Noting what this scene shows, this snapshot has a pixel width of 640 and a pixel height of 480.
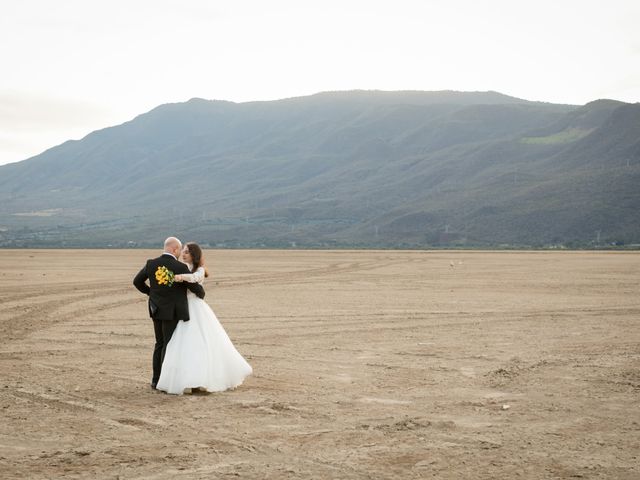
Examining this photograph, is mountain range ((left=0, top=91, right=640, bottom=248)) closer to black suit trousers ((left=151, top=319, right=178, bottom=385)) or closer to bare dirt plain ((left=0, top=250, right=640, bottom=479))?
bare dirt plain ((left=0, top=250, right=640, bottom=479))

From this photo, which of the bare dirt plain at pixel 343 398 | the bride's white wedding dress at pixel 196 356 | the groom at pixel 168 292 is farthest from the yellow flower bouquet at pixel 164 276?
the bare dirt plain at pixel 343 398

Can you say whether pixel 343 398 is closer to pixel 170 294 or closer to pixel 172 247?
pixel 170 294

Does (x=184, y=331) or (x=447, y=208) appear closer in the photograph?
(x=184, y=331)

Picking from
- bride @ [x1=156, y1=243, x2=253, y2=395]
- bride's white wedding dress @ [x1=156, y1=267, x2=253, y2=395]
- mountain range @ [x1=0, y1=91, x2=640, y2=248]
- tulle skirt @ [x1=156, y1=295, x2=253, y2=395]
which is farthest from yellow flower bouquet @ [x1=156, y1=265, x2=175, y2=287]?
mountain range @ [x1=0, y1=91, x2=640, y2=248]

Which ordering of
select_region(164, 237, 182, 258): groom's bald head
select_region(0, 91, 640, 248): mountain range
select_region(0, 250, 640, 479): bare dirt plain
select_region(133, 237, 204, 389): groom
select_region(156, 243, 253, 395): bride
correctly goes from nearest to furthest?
select_region(0, 250, 640, 479): bare dirt plain < select_region(156, 243, 253, 395): bride < select_region(133, 237, 204, 389): groom < select_region(164, 237, 182, 258): groom's bald head < select_region(0, 91, 640, 248): mountain range

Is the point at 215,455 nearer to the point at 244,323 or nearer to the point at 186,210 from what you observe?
the point at 244,323

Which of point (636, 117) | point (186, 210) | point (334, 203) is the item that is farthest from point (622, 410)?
point (186, 210)

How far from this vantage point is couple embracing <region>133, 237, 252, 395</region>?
1038 cm

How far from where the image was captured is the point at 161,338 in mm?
10734

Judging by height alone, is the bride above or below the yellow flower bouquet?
below

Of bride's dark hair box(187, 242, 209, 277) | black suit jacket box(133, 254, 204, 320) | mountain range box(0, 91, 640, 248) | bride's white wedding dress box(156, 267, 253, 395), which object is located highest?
mountain range box(0, 91, 640, 248)

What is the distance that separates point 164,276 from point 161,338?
0.93 m

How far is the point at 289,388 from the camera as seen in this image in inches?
427

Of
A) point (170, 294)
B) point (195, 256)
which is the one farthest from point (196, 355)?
point (195, 256)
